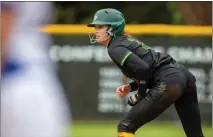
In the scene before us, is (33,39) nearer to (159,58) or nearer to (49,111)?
(49,111)

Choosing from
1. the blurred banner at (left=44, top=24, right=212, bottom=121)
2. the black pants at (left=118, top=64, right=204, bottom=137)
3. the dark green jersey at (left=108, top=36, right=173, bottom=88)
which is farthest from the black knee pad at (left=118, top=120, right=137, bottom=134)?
the blurred banner at (left=44, top=24, right=212, bottom=121)

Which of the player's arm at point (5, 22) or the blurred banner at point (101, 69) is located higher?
the player's arm at point (5, 22)

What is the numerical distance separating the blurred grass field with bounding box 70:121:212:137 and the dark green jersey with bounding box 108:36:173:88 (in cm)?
391

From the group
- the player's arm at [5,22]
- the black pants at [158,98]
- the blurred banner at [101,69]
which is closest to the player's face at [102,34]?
the black pants at [158,98]

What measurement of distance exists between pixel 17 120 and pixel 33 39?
48.3 inches

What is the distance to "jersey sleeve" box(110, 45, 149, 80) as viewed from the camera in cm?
564

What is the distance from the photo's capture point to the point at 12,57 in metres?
10.1

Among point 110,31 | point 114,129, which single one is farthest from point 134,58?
point 114,129

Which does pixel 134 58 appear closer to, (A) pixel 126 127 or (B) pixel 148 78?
(B) pixel 148 78

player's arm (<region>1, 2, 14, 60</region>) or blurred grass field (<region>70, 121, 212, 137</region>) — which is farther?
player's arm (<region>1, 2, 14, 60</region>)

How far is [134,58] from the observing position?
5.65 metres

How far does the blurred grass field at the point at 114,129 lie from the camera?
32.5ft

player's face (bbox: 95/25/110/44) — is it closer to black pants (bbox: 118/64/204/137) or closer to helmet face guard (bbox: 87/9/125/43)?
helmet face guard (bbox: 87/9/125/43)

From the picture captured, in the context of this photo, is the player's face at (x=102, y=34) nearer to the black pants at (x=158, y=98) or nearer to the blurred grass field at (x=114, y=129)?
the black pants at (x=158, y=98)
